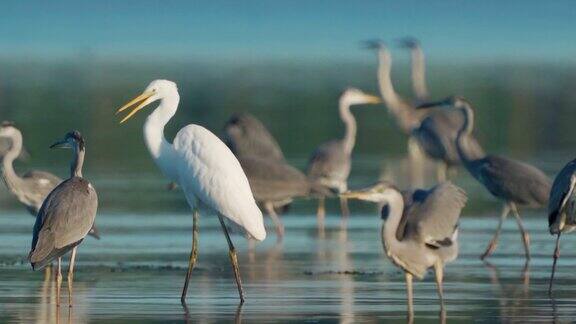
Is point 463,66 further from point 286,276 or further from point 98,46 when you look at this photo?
point 286,276

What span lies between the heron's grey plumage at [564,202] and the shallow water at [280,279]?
441 millimetres

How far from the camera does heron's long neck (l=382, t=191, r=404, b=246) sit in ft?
44.8

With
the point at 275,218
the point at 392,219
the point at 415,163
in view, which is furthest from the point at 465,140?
the point at 415,163

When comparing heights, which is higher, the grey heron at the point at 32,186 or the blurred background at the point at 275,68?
the grey heron at the point at 32,186

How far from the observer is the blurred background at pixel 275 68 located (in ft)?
99.3

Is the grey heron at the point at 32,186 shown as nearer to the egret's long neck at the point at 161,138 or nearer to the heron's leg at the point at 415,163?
the egret's long neck at the point at 161,138

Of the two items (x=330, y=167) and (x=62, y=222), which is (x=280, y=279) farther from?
(x=330, y=167)

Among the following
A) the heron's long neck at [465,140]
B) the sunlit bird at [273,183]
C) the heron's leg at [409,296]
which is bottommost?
the sunlit bird at [273,183]

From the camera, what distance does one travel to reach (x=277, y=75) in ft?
198

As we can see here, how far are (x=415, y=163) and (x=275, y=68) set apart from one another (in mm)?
41693

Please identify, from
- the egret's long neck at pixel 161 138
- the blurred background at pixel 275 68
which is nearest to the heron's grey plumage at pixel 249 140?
the blurred background at pixel 275 68

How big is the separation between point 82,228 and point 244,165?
17.8 ft

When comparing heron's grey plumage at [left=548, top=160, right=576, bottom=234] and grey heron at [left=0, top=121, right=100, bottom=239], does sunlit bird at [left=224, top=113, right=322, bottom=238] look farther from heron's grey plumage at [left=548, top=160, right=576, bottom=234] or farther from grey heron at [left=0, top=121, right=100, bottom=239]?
heron's grey plumage at [left=548, top=160, right=576, bottom=234]

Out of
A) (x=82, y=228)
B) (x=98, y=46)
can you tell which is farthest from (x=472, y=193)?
(x=98, y=46)
